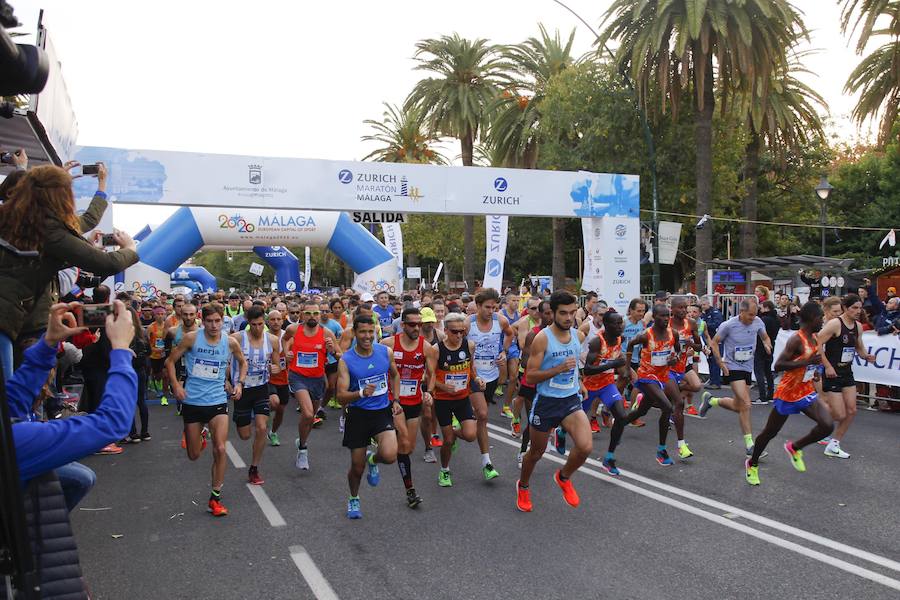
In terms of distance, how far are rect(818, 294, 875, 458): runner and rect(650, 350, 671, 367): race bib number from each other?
167cm

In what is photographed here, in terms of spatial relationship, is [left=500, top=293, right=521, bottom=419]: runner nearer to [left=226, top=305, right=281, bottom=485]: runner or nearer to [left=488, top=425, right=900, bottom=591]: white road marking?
[left=488, top=425, right=900, bottom=591]: white road marking

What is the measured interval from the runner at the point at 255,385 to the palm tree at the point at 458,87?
75.3 ft

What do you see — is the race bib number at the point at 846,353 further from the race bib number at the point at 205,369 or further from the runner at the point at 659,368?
the race bib number at the point at 205,369

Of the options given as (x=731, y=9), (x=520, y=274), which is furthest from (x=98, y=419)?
(x=520, y=274)

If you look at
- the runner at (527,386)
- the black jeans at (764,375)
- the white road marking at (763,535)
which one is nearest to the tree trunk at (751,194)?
the black jeans at (764,375)

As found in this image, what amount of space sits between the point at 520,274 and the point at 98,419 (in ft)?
155

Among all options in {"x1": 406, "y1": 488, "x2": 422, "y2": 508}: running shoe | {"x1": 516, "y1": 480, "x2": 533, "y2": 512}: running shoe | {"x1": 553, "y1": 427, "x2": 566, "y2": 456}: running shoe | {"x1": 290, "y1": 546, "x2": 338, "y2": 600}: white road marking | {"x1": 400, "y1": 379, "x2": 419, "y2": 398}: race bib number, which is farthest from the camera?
{"x1": 553, "y1": 427, "x2": 566, "y2": 456}: running shoe

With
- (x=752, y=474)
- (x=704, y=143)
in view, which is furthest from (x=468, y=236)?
(x=752, y=474)

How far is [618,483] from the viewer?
300 inches

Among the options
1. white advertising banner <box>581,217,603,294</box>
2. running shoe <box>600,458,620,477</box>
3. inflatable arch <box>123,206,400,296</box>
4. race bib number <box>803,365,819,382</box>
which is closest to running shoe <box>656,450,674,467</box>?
running shoe <box>600,458,620,477</box>

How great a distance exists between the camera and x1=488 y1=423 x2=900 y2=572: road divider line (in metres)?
5.26

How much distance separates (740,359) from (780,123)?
66.7 feet

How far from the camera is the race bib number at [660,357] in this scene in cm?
862

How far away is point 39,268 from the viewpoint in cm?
284
